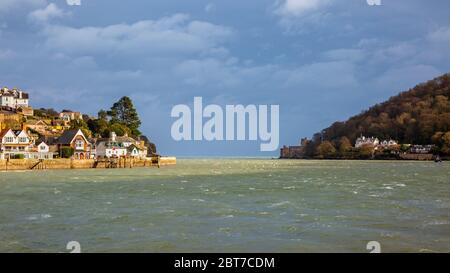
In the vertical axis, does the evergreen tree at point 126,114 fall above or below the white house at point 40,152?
above

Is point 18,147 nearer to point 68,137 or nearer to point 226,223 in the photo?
point 68,137

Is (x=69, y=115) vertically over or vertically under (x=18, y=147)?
over

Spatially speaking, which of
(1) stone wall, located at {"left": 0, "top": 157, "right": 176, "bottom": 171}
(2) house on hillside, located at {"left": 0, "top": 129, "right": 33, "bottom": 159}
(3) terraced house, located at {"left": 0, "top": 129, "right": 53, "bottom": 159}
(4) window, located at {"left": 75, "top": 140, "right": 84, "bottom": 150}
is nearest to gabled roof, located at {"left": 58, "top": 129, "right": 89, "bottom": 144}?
(4) window, located at {"left": 75, "top": 140, "right": 84, "bottom": 150}

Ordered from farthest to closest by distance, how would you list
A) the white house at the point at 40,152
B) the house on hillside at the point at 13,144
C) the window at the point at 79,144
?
the window at the point at 79,144
the white house at the point at 40,152
the house on hillside at the point at 13,144

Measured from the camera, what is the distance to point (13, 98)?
15200cm

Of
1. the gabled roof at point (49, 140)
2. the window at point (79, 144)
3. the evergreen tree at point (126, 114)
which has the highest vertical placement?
the evergreen tree at point (126, 114)

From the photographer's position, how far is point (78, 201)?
29703 millimetres

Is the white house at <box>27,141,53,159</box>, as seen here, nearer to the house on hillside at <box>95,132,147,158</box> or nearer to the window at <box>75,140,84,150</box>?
the window at <box>75,140,84,150</box>

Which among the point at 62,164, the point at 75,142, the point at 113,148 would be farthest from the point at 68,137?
the point at 62,164

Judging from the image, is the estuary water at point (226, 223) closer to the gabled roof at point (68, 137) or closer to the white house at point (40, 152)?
the white house at point (40, 152)

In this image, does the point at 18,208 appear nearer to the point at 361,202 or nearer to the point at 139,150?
the point at 361,202

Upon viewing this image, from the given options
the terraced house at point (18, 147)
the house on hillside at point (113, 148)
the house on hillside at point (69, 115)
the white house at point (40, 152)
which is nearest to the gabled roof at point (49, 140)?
the white house at point (40, 152)

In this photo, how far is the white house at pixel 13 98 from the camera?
14938 centimetres
